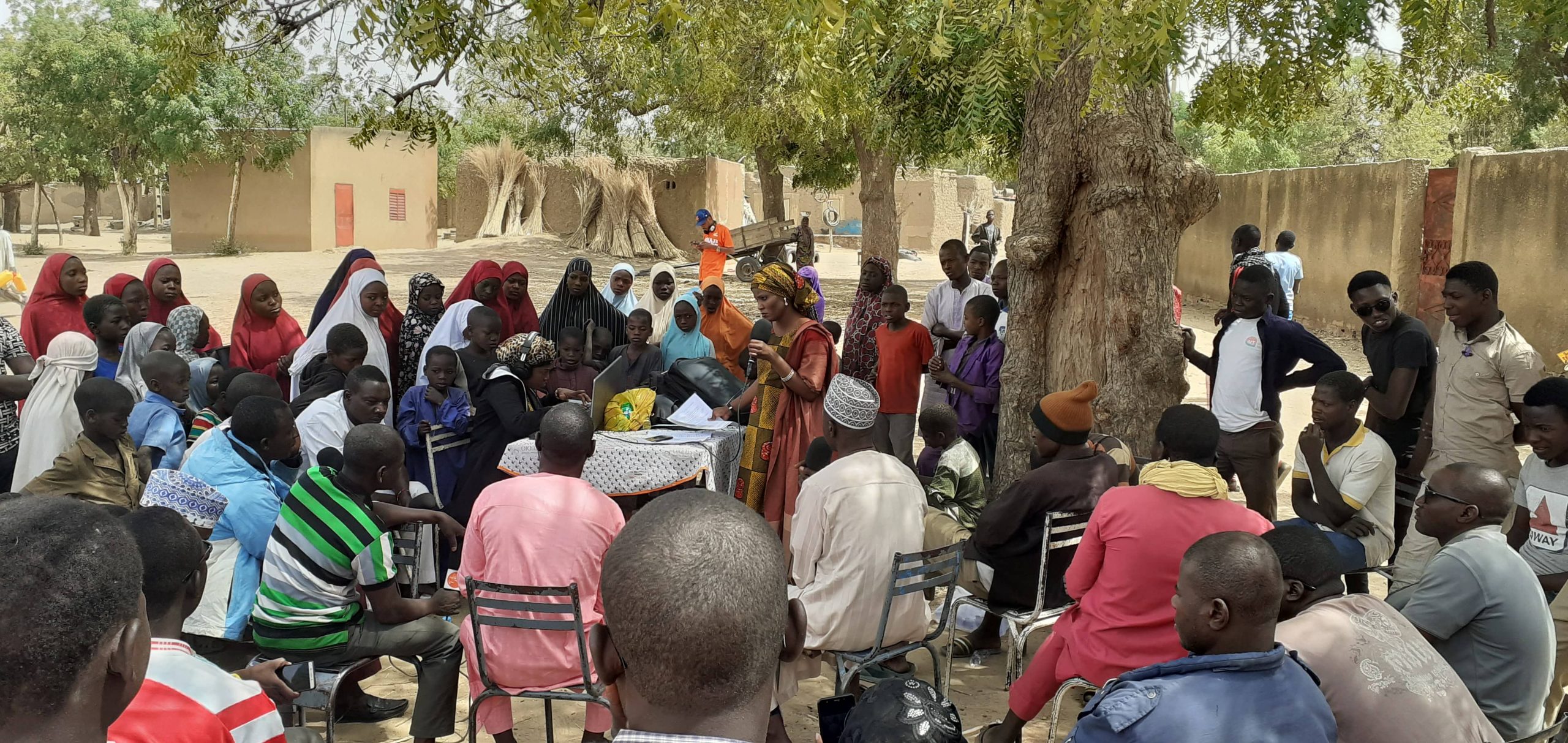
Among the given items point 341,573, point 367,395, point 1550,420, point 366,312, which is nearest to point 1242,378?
point 1550,420

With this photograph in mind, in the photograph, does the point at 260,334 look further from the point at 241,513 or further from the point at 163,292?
the point at 241,513

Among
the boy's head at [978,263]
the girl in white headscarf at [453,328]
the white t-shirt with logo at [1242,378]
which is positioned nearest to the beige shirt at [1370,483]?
the white t-shirt with logo at [1242,378]

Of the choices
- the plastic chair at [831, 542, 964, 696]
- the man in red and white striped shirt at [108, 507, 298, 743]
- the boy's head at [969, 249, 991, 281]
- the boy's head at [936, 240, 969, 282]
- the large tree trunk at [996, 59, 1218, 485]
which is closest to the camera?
the man in red and white striped shirt at [108, 507, 298, 743]

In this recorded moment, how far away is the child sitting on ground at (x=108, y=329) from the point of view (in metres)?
6.00

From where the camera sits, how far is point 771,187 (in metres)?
22.8

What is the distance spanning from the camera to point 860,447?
4.27m

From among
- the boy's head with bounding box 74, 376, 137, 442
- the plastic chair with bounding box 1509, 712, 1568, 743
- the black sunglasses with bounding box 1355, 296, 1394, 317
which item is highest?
the black sunglasses with bounding box 1355, 296, 1394, 317

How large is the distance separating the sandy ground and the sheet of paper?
5.00 ft

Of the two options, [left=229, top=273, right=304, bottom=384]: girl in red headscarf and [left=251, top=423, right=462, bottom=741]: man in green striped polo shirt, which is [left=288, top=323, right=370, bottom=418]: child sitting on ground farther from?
[left=251, top=423, right=462, bottom=741]: man in green striped polo shirt

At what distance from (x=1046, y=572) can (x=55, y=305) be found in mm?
6041

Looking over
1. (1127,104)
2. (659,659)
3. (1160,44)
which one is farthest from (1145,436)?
(659,659)

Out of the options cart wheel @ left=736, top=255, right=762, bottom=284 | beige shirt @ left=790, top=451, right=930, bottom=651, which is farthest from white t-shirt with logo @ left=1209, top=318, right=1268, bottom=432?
cart wheel @ left=736, top=255, right=762, bottom=284

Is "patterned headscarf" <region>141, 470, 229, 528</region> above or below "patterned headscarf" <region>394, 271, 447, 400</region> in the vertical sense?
below

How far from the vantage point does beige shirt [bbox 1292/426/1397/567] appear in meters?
4.26
